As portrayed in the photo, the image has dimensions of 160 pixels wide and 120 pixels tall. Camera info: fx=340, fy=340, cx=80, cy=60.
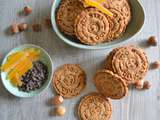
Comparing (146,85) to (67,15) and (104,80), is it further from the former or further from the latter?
(67,15)

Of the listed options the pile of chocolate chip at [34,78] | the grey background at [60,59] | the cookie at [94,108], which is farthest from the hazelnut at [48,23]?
the cookie at [94,108]

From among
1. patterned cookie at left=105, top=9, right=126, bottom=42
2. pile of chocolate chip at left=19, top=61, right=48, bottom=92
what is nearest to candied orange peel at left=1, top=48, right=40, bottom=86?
pile of chocolate chip at left=19, top=61, right=48, bottom=92

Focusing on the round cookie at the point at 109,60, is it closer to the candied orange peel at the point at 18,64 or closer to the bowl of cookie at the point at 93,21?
the bowl of cookie at the point at 93,21

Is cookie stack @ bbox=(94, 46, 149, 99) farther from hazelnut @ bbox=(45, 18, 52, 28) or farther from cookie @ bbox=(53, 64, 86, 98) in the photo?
hazelnut @ bbox=(45, 18, 52, 28)

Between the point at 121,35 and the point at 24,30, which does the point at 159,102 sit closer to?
the point at 121,35

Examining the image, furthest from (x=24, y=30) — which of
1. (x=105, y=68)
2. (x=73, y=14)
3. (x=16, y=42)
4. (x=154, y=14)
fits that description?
(x=154, y=14)
